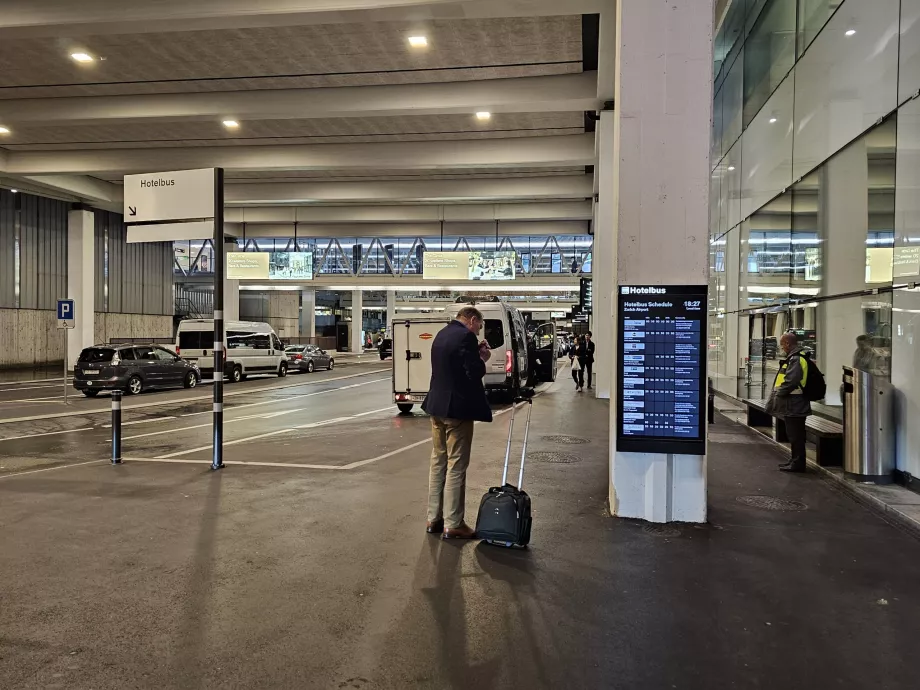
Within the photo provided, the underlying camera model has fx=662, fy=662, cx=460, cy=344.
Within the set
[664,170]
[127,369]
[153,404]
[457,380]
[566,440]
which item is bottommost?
[153,404]

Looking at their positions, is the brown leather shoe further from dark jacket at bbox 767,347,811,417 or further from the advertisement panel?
the advertisement panel

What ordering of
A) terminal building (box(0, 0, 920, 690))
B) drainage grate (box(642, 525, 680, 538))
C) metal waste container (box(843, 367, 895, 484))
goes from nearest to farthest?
terminal building (box(0, 0, 920, 690)) < drainage grate (box(642, 525, 680, 538)) < metal waste container (box(843, 367, 895, 484))

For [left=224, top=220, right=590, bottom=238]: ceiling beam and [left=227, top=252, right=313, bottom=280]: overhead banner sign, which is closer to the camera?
[left=227, top=252, right=313, bottom=280]: overhead banner sign

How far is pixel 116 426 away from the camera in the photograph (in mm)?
9305

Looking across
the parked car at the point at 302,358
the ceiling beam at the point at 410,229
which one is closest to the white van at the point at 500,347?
the parked car at the point at 302,358

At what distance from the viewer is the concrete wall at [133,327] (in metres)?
34.4

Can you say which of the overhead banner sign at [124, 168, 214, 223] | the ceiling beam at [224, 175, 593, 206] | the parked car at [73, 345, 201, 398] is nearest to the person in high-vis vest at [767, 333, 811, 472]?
the overhead banner sign at [124, 168, 214, 223]

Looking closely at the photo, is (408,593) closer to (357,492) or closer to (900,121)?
(357,492)

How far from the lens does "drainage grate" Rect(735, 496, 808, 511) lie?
7.07 m

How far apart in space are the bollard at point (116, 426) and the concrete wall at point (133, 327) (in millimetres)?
27705

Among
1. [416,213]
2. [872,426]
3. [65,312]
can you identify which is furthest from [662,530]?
[416,213]

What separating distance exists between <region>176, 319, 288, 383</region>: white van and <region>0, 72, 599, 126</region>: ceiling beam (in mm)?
9713

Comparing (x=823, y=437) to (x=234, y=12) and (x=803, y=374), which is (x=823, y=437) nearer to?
(x=803, y=374)

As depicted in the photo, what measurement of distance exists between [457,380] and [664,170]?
2.84 m
